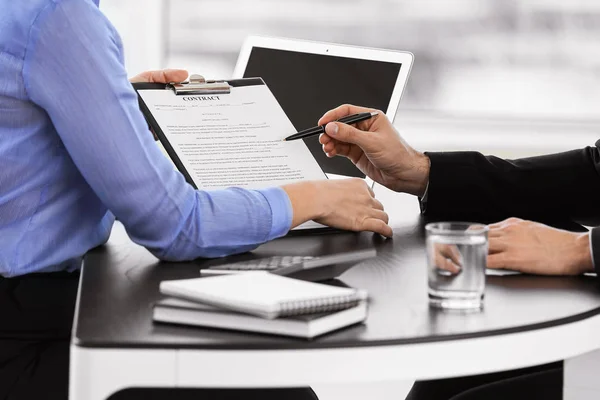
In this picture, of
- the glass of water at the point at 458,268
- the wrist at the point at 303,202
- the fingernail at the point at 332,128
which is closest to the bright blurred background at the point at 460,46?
the fingernail at the point at 332,128

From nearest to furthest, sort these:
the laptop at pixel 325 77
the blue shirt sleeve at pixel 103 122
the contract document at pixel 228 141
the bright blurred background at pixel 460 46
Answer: the blue shirt sleeve at pixel 103 122, the contract document at pixel 228 141, the laptop at pixel 325 77, the bright blurred background at pixel 460 46

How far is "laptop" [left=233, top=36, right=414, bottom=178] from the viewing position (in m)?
1.86

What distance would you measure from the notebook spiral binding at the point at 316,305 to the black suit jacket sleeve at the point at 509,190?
71cm

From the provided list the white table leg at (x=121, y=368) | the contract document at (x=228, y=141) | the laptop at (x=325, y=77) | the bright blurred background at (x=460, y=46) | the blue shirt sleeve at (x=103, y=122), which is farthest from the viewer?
the bright blurred background at (x=460, y=46)

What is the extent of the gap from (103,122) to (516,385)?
75cm

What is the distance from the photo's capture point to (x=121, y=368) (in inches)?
34.9

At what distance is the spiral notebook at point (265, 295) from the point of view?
3.01 ft

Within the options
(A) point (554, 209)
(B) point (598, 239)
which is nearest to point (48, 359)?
(B) point (598, 239)

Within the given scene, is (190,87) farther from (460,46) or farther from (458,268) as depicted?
(460,46)

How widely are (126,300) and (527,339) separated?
45 centimetres

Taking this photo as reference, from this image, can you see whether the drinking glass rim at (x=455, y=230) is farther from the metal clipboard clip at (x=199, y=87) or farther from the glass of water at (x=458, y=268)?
the metal clipboard clip at (x=199, y=87)

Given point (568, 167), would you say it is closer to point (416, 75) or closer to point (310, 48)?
point (310, 48)

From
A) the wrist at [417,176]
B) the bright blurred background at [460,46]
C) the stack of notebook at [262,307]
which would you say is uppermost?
the stack of notebook at [262,307]

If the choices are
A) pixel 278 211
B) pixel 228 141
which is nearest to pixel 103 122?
pixel 278 211
